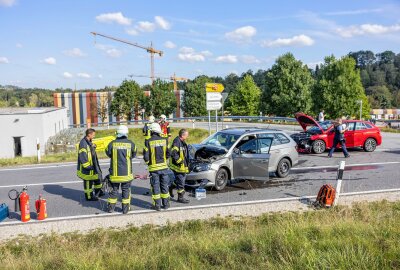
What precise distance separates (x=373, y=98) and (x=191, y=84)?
83373mm

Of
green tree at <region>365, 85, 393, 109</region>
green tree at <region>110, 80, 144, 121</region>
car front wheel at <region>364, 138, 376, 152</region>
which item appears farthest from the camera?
green tree at <region>365, 85, 393, 109</region>

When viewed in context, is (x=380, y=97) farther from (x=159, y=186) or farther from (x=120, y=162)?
(x=120, y=162)

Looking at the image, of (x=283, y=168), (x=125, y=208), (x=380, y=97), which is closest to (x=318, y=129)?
(x=283, y=168)

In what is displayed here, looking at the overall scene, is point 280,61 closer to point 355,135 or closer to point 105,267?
point 355,135

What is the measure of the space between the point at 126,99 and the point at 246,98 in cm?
2007

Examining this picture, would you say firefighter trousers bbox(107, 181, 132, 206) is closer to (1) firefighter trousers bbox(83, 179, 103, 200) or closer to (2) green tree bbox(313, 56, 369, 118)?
(1) firefighter trousers bbox(83, 179, 103, 200)

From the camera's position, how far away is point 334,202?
332 inches

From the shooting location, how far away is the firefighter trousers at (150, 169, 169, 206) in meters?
8.30

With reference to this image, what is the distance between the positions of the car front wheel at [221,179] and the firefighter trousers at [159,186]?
6.22 ft

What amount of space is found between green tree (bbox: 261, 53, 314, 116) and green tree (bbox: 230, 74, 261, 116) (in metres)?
15.3

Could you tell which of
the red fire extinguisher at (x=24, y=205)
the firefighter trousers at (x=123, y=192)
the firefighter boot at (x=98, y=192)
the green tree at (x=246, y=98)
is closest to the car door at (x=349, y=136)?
the firefighter boot at (x=98, y=192)

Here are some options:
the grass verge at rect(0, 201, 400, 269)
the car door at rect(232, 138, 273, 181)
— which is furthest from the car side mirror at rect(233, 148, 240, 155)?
the grass verge at rect(0, 201, 400, 269)

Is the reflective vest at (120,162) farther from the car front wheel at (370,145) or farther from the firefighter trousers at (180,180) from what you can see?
the car front wheel at (370,145)

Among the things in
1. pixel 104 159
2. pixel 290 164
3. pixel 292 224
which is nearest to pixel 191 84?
pixel 104 159
